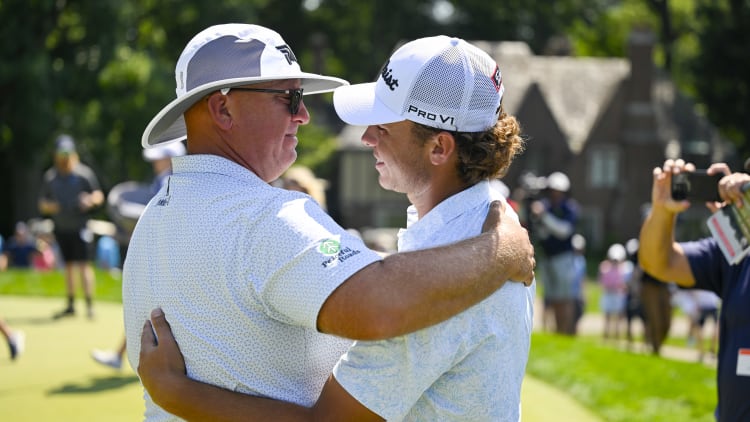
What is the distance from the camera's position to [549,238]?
1407cm

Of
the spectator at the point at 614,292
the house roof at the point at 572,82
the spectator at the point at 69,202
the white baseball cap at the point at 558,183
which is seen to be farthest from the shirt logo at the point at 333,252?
the house roof at the point at 572,82

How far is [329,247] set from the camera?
2.18 m

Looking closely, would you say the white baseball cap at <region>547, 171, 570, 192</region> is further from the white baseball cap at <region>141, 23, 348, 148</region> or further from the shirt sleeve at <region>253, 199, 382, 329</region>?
the shirt sleeve at <region>253, 199, 382, 329</region>

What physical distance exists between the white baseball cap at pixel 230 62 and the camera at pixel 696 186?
2.10 meters

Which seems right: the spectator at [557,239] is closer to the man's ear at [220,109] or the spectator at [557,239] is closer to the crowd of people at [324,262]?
the crowd of people at [324,262]

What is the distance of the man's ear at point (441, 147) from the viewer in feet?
7.97

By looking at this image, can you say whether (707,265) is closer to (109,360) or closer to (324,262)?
(324,262)

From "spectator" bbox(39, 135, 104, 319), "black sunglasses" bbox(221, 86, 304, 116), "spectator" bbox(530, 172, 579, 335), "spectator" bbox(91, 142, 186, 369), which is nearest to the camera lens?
"black sunglasses" bbox(221, 86, 304, 116)

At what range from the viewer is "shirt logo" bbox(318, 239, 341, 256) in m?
2.17

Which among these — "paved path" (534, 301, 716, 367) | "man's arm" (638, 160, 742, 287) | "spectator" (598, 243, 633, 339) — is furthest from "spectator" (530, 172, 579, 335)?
"man's arm" (638, 160, 742, 287)

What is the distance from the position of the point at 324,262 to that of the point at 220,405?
0.44 metres

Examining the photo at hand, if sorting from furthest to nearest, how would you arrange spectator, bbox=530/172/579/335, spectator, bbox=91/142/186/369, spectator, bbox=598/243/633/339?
spectator, bbox=598/243/633/339 < spectator, bbox=530/172/579/335 < spectator, bbox=91/142/186/369

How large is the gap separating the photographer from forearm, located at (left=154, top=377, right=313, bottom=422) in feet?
7.13

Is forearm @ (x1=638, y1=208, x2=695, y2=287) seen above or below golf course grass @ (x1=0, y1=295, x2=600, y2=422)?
above
